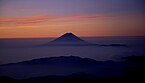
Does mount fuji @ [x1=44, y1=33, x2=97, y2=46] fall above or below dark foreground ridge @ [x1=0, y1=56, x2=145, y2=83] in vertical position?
above

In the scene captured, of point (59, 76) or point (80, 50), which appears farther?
point (80, 50)

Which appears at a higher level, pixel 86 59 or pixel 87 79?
pixel 86 59

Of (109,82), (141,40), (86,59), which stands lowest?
(109,82)

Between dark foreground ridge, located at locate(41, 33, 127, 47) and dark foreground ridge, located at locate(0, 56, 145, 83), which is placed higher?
dark foreground ridge, located at locate(41, 33, 127, 47)

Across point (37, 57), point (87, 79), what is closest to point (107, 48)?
point (87, 79)

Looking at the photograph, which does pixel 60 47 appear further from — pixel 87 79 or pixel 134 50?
pixel 134 50

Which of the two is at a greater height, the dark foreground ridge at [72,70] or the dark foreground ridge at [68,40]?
the dark foreground ridge at [68,40]

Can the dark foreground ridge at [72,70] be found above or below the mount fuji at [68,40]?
below

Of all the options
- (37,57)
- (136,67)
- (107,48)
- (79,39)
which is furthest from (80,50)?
(136,67)
